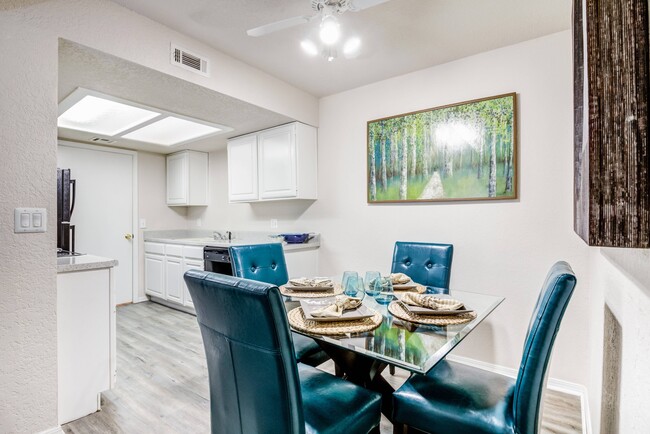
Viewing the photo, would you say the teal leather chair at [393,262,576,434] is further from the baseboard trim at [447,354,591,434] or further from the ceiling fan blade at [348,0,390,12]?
the ceiling fan blade at [348,0,390,12]

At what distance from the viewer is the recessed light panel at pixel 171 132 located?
3643mm

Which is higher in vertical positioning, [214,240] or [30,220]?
[30,220]

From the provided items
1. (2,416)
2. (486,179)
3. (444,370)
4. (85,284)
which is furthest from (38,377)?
(486,179)

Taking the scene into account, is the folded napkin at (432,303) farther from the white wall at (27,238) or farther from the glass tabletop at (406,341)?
the white wall at (27,238)

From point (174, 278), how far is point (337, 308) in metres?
3.22

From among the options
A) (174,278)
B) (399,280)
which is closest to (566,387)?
(399,280)

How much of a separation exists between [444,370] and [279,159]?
2612mm

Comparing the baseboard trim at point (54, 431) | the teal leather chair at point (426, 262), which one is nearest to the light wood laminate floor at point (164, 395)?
the baseboard trim at point (54, 431)

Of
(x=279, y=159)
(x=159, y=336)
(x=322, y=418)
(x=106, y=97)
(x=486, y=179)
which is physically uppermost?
(x=106, y=97)

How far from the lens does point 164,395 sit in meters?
2.14

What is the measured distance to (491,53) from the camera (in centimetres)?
247

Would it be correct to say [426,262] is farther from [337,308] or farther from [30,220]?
[30,220]

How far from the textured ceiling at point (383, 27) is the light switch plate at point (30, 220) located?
1.33 metres

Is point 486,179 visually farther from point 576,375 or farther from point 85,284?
point 85,284
